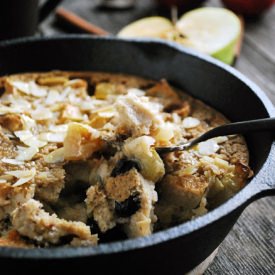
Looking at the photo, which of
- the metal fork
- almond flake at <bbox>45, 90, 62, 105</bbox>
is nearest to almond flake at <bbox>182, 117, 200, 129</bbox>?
the metal fork

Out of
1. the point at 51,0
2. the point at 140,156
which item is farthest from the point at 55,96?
the point at 51,0

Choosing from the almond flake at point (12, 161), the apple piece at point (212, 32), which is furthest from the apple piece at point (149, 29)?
the almond flake at point (12, 161)

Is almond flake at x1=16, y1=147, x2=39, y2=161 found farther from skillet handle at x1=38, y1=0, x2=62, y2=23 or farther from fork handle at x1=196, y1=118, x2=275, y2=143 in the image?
skillet handle at x1=38, y1=0, x2=62, y2=23

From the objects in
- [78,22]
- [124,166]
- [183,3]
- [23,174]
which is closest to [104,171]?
[124,166]

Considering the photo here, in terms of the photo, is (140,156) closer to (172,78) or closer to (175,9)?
(172,78)

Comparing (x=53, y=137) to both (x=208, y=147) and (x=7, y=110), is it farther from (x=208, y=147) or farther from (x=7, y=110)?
(x=208, y=147)

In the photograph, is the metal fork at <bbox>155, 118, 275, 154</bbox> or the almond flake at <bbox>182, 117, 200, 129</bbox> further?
the almond flake at <bbox>182, 117, 200, 129</bbox>

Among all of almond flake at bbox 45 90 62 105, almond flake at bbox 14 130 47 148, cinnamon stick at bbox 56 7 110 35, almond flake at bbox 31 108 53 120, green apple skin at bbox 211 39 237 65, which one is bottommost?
cinnamon stick at bbox 56 7 110 35
